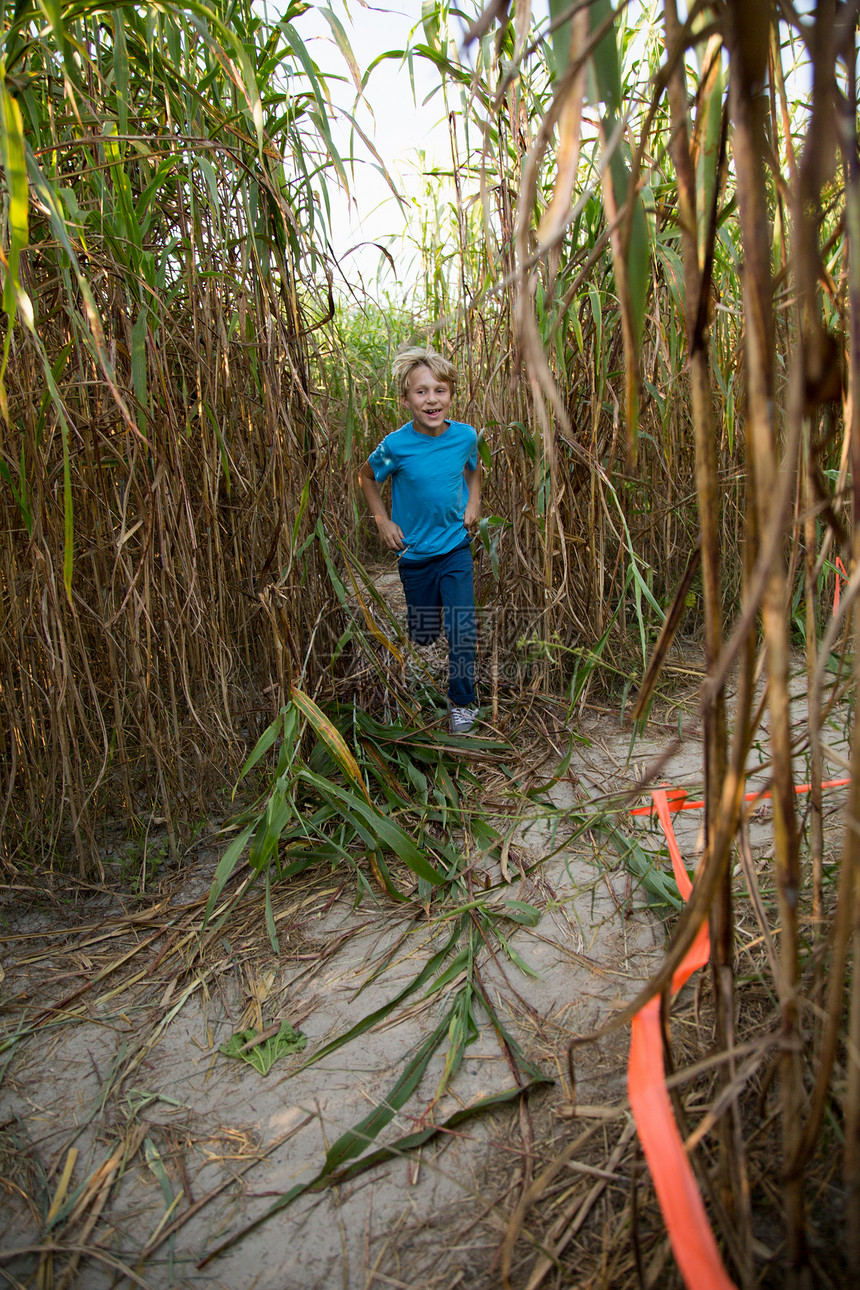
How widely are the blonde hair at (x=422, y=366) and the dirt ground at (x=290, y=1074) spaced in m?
1.35

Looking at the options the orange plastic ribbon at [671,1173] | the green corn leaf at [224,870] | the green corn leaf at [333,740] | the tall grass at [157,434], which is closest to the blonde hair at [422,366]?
the tall grass at [157,434]

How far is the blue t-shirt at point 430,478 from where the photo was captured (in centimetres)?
223

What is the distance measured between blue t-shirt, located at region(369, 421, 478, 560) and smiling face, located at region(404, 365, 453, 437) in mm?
44

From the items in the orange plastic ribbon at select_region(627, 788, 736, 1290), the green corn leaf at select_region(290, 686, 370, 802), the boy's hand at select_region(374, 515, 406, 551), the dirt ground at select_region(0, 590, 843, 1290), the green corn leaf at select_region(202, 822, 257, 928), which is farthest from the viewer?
the boy's hand at select_region(374, 515, 406, 551)

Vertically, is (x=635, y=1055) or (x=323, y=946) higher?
(x=635, y=1055)

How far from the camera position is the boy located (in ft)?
7.29

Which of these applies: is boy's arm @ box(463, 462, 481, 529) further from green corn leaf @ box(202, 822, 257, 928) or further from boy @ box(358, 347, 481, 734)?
green corn leaf @ box(202, 822, 257, 928)

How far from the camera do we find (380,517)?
2248 millimetres

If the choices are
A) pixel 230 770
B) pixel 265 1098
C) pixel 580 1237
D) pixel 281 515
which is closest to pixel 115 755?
pixel 230 770

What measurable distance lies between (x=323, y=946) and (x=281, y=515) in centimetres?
81

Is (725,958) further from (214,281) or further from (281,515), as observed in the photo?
(214,281)

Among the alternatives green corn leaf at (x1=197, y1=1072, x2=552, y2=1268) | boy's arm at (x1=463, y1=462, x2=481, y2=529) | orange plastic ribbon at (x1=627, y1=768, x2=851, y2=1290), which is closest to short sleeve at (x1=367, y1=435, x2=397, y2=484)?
boy's arm at (x1=463, y1=462, x2=481, y2=529)

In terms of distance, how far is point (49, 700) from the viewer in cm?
133

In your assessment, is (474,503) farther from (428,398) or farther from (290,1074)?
(290,1074)
